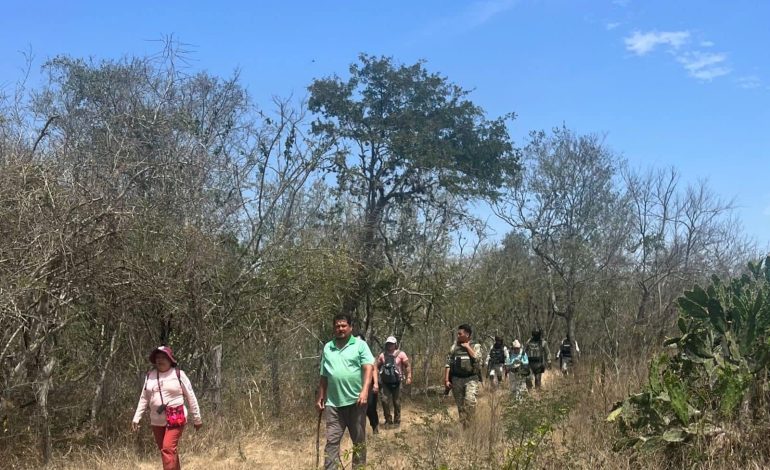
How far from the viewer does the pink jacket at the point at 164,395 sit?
5.58 meters

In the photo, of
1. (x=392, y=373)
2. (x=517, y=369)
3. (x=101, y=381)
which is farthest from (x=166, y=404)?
(x=517, y=369)

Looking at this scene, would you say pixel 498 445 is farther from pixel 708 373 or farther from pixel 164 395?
pixel 164 395

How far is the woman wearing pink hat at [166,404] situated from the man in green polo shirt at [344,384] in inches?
43.0

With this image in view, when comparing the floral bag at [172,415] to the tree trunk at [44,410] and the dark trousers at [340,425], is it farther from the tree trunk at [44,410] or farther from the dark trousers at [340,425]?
the tree trunk at [44,410]

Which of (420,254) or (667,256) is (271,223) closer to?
(420,254)

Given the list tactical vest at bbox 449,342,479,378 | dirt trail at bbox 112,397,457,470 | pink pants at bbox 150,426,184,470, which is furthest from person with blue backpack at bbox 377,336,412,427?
pink pants at bbox 150,426,184,470

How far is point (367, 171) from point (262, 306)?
21.0 feet

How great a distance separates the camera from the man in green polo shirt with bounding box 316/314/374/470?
221 inches

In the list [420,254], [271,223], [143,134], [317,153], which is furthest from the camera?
[420,254]

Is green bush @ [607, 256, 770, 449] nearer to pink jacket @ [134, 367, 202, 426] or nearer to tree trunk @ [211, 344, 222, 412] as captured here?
pink jacket @ [134, 367, 202, 426]

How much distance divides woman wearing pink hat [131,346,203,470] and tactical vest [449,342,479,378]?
12.5 ft

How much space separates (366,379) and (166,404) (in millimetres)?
1652

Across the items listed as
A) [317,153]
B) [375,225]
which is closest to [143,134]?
[317,153]

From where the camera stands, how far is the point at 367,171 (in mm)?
14852
